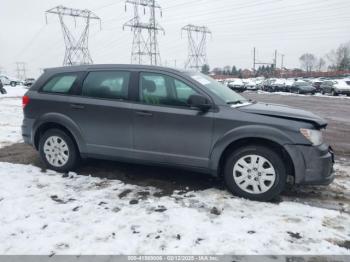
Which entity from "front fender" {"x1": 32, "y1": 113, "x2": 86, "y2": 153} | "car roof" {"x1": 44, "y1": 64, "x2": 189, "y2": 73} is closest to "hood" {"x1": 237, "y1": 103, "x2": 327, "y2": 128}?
"car roof" {"x1": 44, "y1": 64, "x2": 189, "y2": 73}

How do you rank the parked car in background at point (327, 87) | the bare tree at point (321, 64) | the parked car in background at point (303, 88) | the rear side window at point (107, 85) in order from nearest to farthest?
1. the rear side window at point (107, 85)
2. the parked car in background at point (327, 87)
3. the parked car in background at point (303, 88)
4. the bare tree at point (321, 64)

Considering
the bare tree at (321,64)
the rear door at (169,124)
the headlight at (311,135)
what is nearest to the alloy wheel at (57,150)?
the rear door at (169,124)

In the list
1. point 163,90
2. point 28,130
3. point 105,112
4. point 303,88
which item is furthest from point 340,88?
point 28,130

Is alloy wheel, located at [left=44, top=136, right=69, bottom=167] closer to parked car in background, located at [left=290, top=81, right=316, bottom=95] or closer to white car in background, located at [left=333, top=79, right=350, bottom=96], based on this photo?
white car in background, located at [left=333, top=79, right=350, bottom=96]

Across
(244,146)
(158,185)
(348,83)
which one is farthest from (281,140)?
(348,83)

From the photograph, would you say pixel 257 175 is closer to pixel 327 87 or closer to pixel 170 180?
pixel 170 180

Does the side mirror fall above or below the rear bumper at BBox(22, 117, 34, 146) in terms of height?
above

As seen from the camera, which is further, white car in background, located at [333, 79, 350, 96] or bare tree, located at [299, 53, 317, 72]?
bare tree, located at [299, 53, 317, 72]

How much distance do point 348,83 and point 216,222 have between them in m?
33.3

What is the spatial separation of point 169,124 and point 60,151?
6.43 feet

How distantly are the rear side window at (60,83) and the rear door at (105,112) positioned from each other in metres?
0.21

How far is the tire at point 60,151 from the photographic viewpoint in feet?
16.2

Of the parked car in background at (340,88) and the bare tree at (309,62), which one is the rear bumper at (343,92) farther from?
the bare tree at (309,62)

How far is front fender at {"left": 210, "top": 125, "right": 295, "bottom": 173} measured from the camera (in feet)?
12.5
